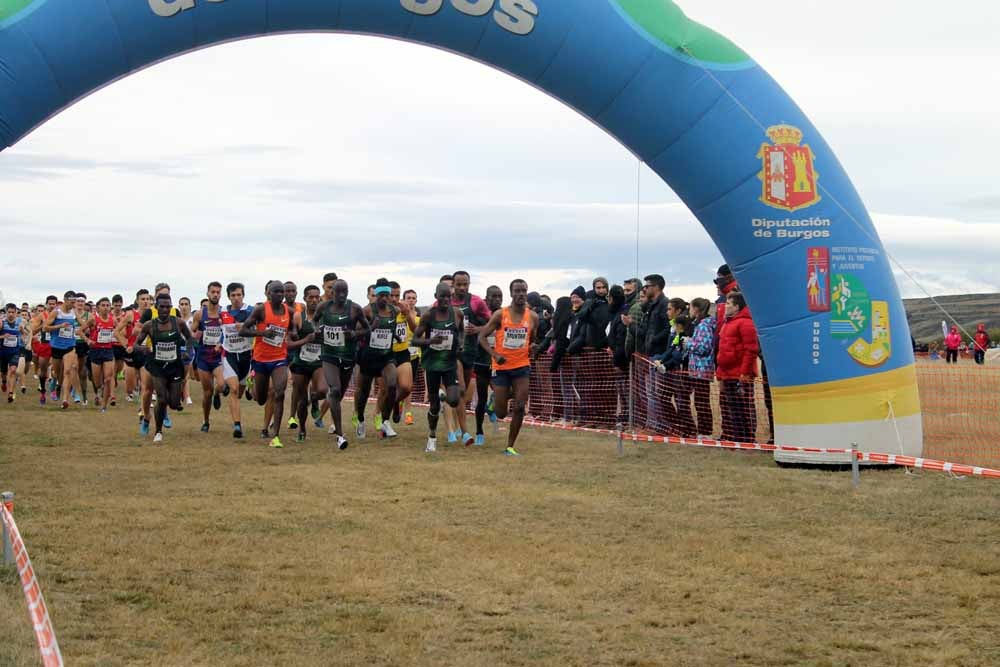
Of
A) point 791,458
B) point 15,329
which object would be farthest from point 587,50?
point 15,329

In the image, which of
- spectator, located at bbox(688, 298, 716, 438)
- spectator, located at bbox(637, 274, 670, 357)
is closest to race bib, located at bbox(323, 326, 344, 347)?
spectator, located at bbox(637, 274, 670, 357)

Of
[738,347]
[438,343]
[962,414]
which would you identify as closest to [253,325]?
[438,343]

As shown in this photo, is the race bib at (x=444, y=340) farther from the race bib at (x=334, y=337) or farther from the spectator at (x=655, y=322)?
the spectator at (x=655, y=322)

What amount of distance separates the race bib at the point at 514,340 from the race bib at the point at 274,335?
286 cm

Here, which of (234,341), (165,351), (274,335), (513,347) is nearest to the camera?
(513,347)

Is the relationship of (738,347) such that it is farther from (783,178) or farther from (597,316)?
(597,316)

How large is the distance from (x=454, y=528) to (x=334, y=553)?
115 centimetres

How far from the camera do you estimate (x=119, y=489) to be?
10.7 m

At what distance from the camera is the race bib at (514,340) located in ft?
45.0

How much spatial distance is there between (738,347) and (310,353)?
5.21m

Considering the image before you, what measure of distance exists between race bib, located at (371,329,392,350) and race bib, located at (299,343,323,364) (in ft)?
2.61

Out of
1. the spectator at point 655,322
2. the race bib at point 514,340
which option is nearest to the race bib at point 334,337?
the race bib at point 514,340

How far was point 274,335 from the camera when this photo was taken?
14.7 metres

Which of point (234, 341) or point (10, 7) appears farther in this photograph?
point (234, 341)
